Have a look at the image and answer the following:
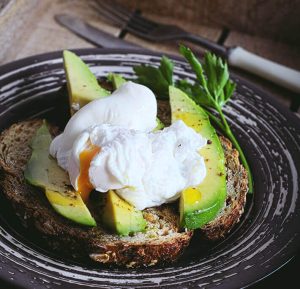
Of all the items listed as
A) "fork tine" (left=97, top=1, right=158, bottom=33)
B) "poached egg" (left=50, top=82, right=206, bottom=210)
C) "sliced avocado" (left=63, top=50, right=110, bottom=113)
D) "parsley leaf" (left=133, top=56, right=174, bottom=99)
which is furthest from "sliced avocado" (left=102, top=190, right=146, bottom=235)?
"fork tine" (left=97, top=1, right=158, bottom=33)

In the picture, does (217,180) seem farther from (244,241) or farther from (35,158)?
(35,158)

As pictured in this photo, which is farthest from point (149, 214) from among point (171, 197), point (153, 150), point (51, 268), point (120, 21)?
point (120, 21)

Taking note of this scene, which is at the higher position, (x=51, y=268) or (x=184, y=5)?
(x=184, y=5)

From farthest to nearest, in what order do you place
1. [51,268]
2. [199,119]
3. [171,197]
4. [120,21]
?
[120,21] < [199,119] < [171,197] < [51,268]

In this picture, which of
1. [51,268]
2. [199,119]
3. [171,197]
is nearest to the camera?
[51,268]

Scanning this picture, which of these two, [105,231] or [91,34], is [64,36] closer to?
[91,34]

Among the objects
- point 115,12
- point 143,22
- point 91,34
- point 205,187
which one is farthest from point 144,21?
point 205,187

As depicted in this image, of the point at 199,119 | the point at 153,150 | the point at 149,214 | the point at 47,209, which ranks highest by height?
the point at 199,119
